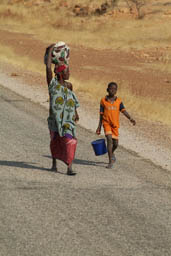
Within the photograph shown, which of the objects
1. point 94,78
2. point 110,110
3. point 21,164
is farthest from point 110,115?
point 94,78

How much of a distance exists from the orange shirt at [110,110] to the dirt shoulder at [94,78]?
4.45 ft

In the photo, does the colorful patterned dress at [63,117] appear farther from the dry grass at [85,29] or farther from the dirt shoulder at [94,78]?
the dry grass at [85,29]

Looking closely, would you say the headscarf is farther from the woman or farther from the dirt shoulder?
the dirt shoulder

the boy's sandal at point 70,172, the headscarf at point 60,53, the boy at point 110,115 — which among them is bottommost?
the boy's sandal at point 70,172

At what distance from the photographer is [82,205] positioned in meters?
7.62

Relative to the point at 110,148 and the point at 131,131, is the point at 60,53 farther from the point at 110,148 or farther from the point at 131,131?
the point at 131,131

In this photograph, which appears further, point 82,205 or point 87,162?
point 87,162

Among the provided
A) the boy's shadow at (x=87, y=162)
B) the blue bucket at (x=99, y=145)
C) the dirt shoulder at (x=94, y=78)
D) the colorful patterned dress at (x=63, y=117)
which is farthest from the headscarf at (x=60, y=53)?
the dirt shoulder at (x=94, y=78)

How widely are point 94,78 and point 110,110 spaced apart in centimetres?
1831

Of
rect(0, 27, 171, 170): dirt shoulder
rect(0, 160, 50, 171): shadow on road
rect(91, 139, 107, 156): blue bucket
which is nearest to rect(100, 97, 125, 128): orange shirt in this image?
rect(91, 139, 107, 156): blue bucket

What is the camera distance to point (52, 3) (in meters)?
70.6

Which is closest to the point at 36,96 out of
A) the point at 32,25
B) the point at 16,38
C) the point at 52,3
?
the point at 16,38

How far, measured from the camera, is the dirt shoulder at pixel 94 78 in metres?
12.4

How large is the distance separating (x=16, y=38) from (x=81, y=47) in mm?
5172
